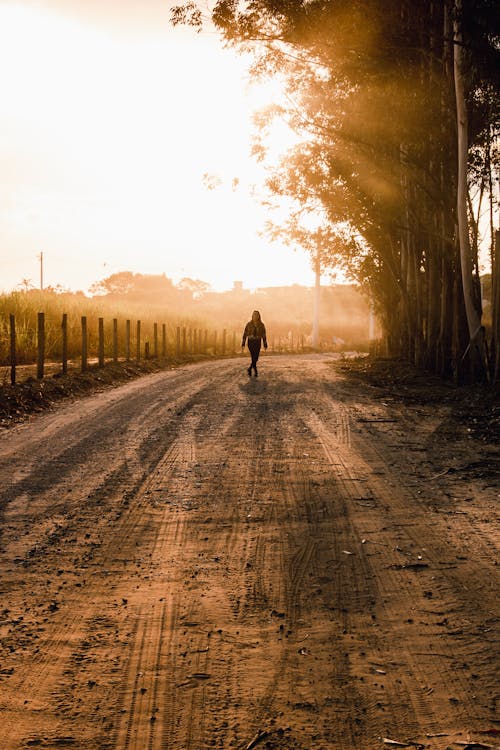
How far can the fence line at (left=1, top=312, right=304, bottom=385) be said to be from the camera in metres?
16.8

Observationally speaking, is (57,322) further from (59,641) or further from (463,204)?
(59,641)

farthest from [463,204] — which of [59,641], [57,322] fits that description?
[57,322]

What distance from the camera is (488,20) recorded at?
14555 millimetres

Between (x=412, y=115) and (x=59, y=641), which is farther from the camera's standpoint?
(x=412, y=115)

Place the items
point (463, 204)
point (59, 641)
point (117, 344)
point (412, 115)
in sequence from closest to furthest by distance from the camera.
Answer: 1. point (59, 641)
2. point (463, 204)
3. point (412, 115)
4. point (117, 344)

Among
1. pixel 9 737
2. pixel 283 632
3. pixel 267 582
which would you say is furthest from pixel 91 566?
pixel 9 737

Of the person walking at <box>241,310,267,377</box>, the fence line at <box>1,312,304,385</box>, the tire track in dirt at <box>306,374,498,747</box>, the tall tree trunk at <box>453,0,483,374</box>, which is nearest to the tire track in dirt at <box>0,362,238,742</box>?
the tire track in dirt at <box>306,374,498,747</box>

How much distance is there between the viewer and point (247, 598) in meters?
4.50

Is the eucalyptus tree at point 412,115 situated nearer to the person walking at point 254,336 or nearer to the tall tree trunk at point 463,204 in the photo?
the tall tree trunk at point 463,204

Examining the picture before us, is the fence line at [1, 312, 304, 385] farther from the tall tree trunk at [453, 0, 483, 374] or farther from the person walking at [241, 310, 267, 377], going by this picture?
the tall tree trunk at [453, 0, 483, 374]

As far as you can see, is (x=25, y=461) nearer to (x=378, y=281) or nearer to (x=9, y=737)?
(x=9, y=737)

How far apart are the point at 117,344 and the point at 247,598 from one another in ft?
76.8

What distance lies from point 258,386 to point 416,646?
1349cm

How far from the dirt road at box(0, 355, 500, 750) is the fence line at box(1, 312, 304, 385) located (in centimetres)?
803
